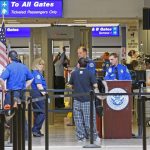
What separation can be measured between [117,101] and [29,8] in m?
7.93

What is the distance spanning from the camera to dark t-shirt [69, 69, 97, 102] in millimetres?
11664

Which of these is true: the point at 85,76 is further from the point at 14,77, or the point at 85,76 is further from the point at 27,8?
the point at 27,8

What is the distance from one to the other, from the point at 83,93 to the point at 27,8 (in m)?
8.74

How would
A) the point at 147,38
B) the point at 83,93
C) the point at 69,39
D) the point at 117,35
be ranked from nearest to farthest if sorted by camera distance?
1. the point at 83,93
2. the point at 69,39
3. the point at 147,38
4. the point at 117,35

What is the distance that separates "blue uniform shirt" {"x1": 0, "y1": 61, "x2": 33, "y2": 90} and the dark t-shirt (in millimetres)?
1098

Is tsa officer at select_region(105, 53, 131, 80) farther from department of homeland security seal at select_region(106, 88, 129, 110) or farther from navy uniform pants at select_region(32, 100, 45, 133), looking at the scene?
navy uniform pants at select_region(32, 100, 45, 133)

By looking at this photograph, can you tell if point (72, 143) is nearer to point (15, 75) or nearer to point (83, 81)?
point (83, 81)

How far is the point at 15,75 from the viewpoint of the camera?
12.2 metres

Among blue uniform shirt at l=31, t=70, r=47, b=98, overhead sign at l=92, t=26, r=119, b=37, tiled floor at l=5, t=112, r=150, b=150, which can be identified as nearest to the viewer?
tiled floor at l=5, t=112, r=150, b=150

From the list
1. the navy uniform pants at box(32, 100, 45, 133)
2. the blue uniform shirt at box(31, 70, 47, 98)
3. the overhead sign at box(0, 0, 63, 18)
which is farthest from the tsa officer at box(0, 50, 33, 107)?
the overhead sign at box(0, 0, 63, 18)

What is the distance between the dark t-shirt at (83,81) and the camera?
11.7m

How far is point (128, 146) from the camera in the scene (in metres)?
11.6

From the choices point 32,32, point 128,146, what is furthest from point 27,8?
point 128,146

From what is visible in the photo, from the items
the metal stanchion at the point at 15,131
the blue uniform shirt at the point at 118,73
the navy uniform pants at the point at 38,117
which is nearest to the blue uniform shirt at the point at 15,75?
the navy uniform pants at the point at 38,117
